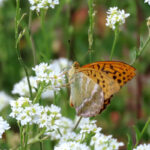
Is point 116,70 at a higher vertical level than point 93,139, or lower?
higher

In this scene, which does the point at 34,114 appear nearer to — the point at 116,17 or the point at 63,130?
the point at 63,130

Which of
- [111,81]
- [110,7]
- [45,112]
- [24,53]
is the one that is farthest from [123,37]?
[45,112]

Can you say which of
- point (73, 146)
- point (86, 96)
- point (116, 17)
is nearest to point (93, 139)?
point (73, 146)

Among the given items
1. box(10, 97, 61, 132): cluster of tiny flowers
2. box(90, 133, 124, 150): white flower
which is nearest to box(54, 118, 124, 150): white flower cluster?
box(90, 133, 124, 150): white flower

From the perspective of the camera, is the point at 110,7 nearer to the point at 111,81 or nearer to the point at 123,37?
the point at 111,81

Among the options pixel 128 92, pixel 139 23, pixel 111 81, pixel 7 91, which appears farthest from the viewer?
pixel 128 92

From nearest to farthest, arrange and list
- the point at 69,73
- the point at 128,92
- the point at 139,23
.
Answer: the point at 69,73 < the point at 139,23 < the point at 128,92
